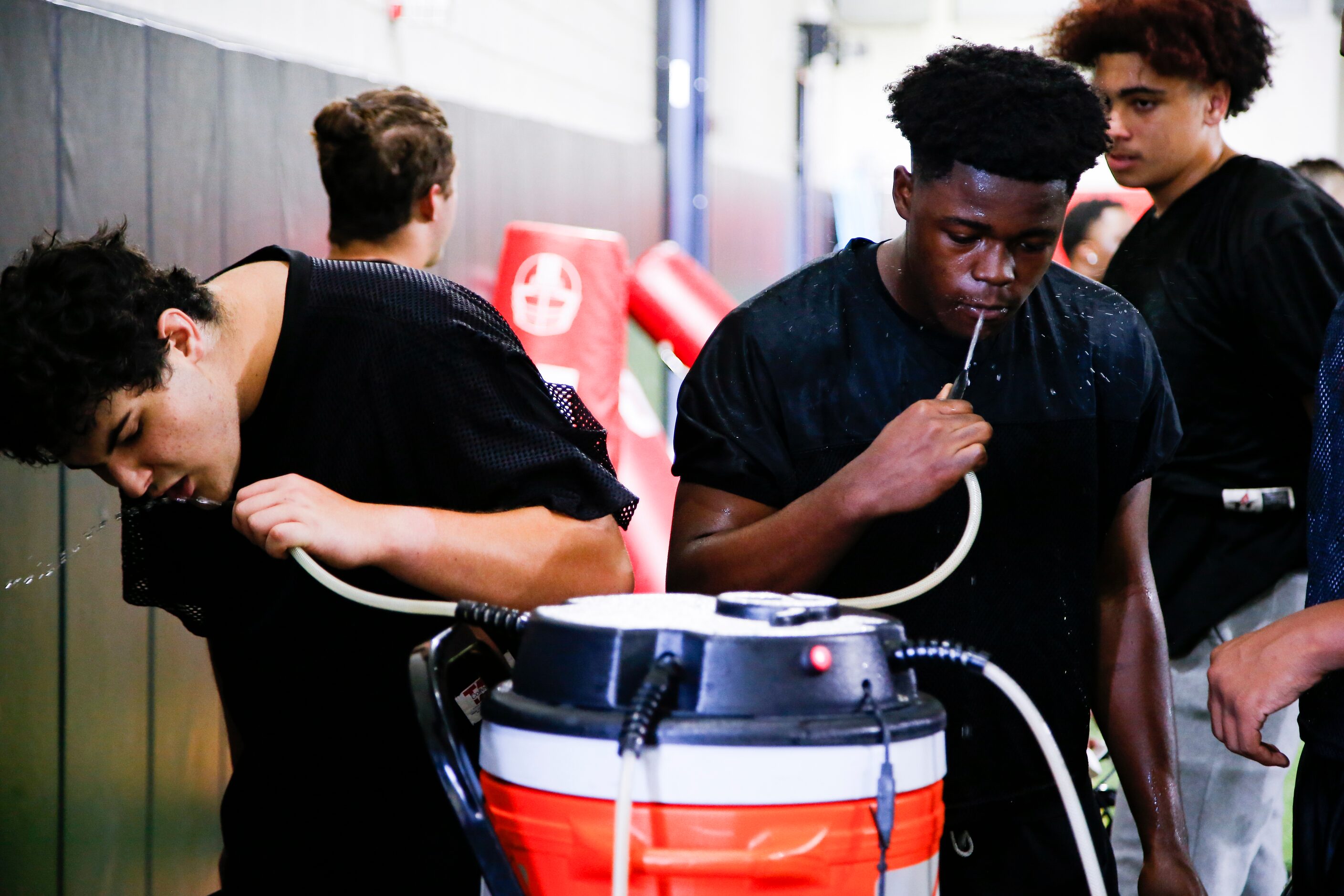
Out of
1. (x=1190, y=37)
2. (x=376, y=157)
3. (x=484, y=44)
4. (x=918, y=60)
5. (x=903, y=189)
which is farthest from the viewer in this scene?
(x=918, y=60)

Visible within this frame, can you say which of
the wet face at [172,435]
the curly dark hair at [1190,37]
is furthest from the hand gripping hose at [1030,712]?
the curly dark hair at [1190,37]

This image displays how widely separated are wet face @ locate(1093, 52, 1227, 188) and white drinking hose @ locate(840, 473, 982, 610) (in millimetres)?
1340

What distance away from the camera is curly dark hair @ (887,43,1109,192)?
1.32 m

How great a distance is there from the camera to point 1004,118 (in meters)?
1.33

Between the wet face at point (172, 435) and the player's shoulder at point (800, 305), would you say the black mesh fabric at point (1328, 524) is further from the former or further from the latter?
the wet face at point (172, 435)

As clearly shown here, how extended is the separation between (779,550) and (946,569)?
0.58ft

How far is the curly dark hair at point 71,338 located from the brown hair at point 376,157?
1504mm

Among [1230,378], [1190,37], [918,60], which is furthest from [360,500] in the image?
[918,60]

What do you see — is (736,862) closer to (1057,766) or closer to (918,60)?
(1057,766)

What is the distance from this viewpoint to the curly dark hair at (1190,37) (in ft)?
7.80

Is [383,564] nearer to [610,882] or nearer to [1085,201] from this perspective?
[610,882]

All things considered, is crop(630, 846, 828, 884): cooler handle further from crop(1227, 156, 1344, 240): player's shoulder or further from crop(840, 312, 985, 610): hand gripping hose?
crop(1227, 156, 1344, 240): player's shoulder

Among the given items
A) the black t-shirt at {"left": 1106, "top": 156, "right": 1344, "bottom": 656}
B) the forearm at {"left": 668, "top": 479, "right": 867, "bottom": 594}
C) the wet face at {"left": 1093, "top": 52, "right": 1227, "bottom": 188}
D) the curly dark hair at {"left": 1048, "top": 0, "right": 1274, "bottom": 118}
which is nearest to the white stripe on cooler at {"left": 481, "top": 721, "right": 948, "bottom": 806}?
the forearm at {"left": 668, "top": 479, "right": 867, "bottom": 594}

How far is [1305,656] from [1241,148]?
1301 centimetres
